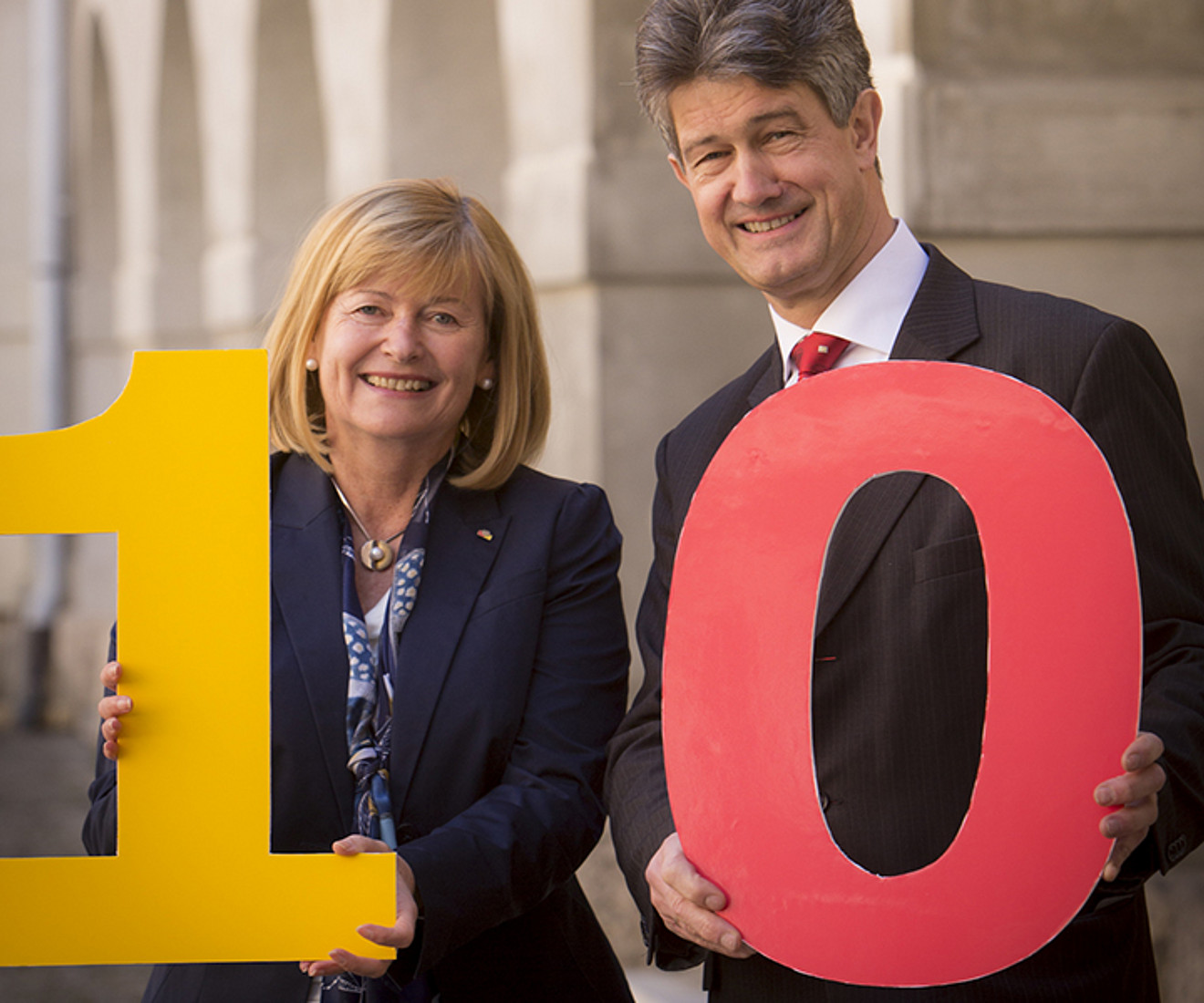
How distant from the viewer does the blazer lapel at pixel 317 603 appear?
2.06 meters

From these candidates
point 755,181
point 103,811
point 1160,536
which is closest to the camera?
point 1160,536

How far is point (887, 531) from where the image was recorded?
1.81m

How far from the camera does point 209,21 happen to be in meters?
8.80

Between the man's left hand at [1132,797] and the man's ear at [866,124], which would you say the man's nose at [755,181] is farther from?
the man's left hand at [1132,797]

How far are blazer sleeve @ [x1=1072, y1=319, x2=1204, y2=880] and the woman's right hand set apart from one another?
1180 mm

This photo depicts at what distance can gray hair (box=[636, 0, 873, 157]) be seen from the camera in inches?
72.2

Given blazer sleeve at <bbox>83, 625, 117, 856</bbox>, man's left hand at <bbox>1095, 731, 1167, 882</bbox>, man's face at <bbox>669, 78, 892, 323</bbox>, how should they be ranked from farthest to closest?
1. blazer sleeve at <bbox>83, 625, 117, 856</bbox>
2. man's face at <bbox>669, 78, 892, 323</bbox>
3. man's left hand at <bbox>1095, 731, 1167, 882</bbox>

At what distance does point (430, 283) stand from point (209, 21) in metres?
7.43

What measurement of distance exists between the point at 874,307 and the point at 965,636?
46 cm

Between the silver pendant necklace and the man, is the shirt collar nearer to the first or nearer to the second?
the man

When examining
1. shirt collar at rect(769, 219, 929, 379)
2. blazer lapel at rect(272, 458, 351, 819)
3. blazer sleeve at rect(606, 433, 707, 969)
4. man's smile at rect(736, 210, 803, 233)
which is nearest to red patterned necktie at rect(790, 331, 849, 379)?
shirt collar at rect(769, 219, 929, 379)

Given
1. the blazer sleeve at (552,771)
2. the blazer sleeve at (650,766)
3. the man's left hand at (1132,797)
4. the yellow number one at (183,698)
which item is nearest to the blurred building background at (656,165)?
the yellow number one at (183,698)

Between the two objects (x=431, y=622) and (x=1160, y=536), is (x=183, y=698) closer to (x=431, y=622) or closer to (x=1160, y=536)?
(x=431, y=622)

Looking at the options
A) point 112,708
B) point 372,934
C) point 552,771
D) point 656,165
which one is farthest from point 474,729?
point 656,165
